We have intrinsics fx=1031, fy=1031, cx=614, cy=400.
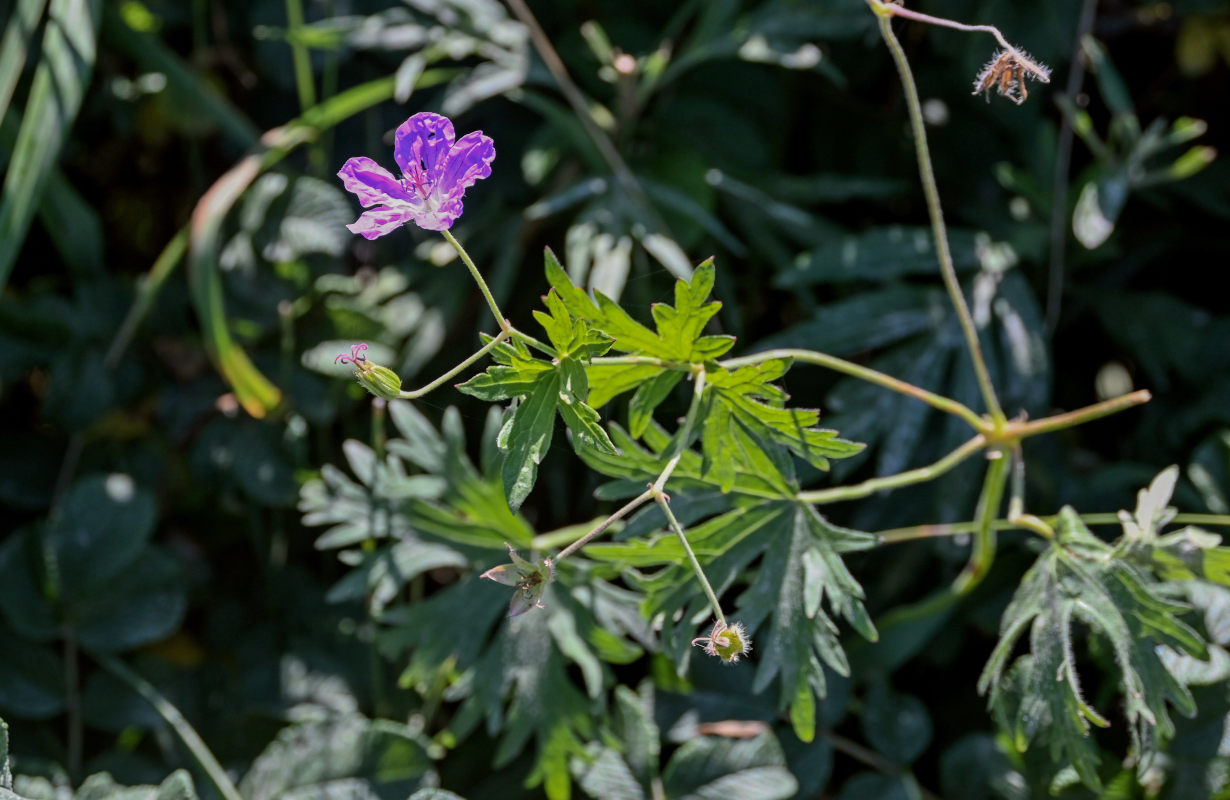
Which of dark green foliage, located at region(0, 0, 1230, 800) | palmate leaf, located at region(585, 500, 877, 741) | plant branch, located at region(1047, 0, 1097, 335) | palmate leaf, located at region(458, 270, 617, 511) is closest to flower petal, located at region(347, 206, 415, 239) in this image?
palmate leaf, located at region(458, 270, 617, 511)

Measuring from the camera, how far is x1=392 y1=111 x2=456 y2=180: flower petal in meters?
0.84

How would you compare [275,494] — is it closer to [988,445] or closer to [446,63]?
[446,63]

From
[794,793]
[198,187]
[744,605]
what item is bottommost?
[794,793]

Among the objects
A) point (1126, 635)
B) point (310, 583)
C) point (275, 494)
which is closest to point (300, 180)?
point (275, 494)

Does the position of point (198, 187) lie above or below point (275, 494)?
above

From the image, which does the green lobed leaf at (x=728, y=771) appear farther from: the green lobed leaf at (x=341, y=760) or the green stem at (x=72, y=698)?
the green stem at (x=72, y=698)

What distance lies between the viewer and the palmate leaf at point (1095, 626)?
0.99m

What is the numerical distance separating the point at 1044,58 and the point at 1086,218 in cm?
25

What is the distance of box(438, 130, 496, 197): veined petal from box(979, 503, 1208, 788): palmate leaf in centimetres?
66

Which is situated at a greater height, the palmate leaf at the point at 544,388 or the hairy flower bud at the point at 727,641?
the palmate leaf at the point at 544,388

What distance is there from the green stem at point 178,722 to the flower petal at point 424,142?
31.0 inches

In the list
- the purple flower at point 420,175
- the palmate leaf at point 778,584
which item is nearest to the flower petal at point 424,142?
the purple flower at point 420,175

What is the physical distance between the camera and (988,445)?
44.5 inches

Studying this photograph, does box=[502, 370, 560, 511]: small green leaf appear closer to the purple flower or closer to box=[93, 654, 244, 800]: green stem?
the purple flower
